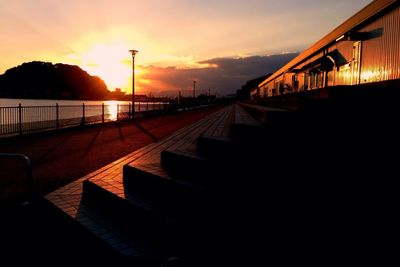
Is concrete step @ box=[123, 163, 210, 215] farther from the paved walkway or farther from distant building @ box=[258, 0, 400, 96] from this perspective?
distant building @ box=[258, 0, 400, 96]

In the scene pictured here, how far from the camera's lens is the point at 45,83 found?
472ft

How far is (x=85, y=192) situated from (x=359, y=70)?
11.0m

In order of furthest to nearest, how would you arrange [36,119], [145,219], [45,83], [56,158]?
1. [45,83]
2. [36,119]
3. [56,158]
4. [145,219]

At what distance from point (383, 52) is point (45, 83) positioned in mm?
162784

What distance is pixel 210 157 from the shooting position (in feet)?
15.6

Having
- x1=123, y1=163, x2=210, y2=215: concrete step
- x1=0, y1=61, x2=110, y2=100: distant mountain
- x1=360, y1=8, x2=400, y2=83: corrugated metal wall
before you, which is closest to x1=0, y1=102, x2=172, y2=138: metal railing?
x1=123, y1=163, x2=210, y2=215: concrete step

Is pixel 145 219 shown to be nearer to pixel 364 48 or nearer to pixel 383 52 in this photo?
pixel 383 52

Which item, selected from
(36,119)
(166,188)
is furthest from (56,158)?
(36,119)

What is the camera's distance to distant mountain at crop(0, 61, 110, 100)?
5581 inches

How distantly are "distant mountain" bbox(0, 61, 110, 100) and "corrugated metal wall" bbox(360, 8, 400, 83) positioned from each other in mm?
156791

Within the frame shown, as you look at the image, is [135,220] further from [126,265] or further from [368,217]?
[368,217]

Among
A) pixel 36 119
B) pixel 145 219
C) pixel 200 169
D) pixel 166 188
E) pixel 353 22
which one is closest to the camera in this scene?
pixel 145 219

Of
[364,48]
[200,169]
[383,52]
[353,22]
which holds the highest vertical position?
[353,22]

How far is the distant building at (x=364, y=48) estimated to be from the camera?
28.6 ft
